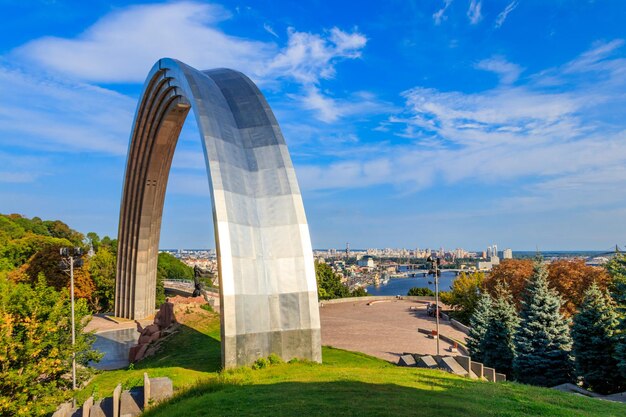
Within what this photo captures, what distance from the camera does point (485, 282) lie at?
3238 centimetres

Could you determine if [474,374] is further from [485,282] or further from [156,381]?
[485,282]

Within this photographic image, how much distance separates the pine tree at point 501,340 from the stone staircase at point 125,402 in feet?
46.8

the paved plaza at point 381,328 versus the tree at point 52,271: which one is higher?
the tree at point 52,271

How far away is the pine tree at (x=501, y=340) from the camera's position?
18672 mm

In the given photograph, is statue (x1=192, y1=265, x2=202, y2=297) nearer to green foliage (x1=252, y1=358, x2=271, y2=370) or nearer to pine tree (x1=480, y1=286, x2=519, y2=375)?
green foliage (x1=252, y1=358, x2=271, y2=370)

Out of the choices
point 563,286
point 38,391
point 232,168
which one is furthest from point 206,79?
point 563,286

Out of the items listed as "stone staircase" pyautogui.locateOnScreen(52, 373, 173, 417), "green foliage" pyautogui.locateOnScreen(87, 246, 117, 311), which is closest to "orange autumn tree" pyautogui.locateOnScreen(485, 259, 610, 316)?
"stone staircase" pyautogui.locateOnScreen(52, 373, 173, 417)

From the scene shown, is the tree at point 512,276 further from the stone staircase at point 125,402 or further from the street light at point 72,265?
the street light at point 72,265

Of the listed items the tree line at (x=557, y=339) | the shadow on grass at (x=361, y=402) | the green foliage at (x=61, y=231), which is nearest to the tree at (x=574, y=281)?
the tree line at (x=557, y=339)

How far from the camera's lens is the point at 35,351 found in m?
10.2

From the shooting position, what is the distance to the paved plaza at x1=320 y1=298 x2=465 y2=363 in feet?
68.0

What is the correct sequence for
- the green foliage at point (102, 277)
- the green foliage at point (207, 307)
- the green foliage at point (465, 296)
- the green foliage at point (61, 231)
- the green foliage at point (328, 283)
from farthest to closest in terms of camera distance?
1. the green foliage at point (61, 231)
2. the green foliage at point (328, 283)
3. the green foliage at point (102, 277)
4. the green foliage at point (465, 296)
5. the green foliage at point (207, 307)

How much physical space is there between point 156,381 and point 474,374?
10084 mm

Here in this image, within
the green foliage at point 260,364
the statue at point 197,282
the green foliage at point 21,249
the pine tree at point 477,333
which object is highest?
the green foliage at point 21,249
